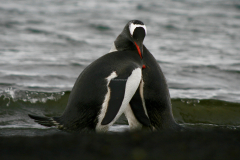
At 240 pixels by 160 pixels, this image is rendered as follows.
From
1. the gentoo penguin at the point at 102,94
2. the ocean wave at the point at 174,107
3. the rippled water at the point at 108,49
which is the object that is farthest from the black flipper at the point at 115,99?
the ocean wave at the point at 174,107

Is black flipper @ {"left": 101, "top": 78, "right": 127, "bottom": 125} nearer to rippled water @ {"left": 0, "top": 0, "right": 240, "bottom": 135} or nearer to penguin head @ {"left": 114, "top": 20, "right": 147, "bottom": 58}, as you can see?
penguin head @ {"left": 114, "top": 20, "right": 147, "bottom": 58}

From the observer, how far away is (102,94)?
3.54 m

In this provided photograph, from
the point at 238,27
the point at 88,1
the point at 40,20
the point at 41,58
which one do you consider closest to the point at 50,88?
the point at 41,58

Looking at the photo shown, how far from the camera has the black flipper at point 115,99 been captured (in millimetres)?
3455

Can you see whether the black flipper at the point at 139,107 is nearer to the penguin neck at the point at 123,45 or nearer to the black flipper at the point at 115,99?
the black flipper at the point at 115,99

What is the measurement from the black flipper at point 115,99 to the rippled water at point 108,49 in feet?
4.18

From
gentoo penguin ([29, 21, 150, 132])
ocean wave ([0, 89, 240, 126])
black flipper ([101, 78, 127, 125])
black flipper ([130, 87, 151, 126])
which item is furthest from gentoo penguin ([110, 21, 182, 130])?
ocean wave ([0, 89, 240, 126])

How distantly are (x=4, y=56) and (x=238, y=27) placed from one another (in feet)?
31.2

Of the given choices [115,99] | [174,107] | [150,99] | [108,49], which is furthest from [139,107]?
[108,49]

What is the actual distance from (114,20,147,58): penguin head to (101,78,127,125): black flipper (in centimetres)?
46

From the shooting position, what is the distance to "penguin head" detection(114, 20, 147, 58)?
385cm

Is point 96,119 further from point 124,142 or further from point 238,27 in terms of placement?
point 238,27

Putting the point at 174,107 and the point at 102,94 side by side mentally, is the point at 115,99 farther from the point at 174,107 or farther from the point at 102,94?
the point at 174,107

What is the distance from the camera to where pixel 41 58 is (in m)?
8.36
